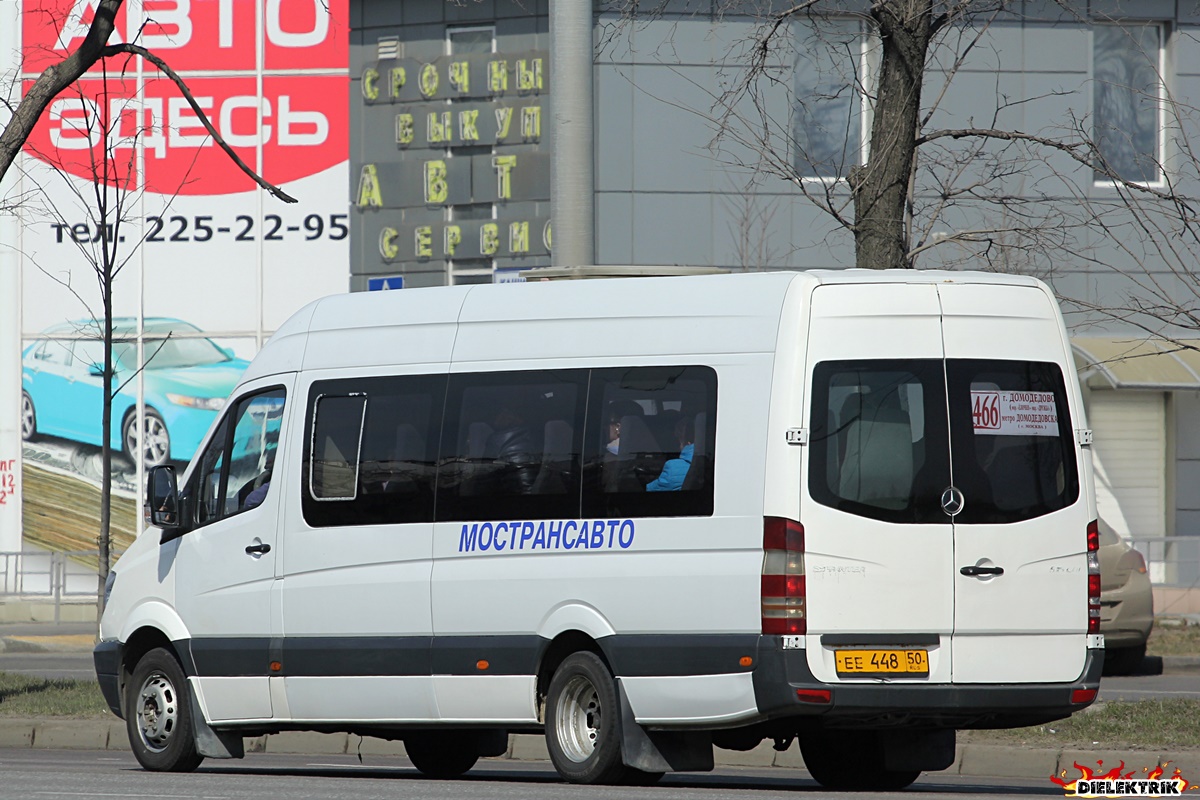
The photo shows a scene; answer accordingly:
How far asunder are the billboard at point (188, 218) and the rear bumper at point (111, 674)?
Result: 15510 mm

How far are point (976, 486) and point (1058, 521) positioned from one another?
440 millimetres

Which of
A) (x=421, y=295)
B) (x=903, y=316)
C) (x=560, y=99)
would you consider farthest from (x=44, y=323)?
(x=903, y=316)

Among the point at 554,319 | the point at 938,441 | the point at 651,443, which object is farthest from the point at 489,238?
the point at 938,441

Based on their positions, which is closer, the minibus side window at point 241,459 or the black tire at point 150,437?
the minibus side window at point 241,459

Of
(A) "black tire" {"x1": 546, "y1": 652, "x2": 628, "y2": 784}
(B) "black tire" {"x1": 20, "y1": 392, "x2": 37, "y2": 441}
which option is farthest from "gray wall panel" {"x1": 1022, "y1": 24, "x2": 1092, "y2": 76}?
(A) "black tire" {"x1": 546, "y1": 652, "x2": 628, "y2": 784}

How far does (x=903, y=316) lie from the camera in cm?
881

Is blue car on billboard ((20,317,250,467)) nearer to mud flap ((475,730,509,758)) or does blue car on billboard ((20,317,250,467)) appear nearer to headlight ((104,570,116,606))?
headlight ((104,570,116,606))

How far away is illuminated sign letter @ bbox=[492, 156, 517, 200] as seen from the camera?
81.0ft

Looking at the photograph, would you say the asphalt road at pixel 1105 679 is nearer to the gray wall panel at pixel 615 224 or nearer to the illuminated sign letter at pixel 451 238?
the illuminated sign letter at pixel 451 238

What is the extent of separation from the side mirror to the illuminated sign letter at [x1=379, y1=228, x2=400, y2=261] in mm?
14563

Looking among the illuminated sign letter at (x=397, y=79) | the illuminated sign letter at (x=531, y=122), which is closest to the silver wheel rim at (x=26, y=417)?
the illuminated sign letter at (x=397, y=79)

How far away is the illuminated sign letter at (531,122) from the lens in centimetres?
2461

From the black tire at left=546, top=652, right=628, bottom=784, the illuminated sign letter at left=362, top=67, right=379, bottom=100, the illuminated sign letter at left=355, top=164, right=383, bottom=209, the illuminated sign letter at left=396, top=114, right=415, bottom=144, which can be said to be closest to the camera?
the black tire at left=546, top=652, right=628, bottom=784

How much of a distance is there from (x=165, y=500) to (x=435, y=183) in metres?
14.6
